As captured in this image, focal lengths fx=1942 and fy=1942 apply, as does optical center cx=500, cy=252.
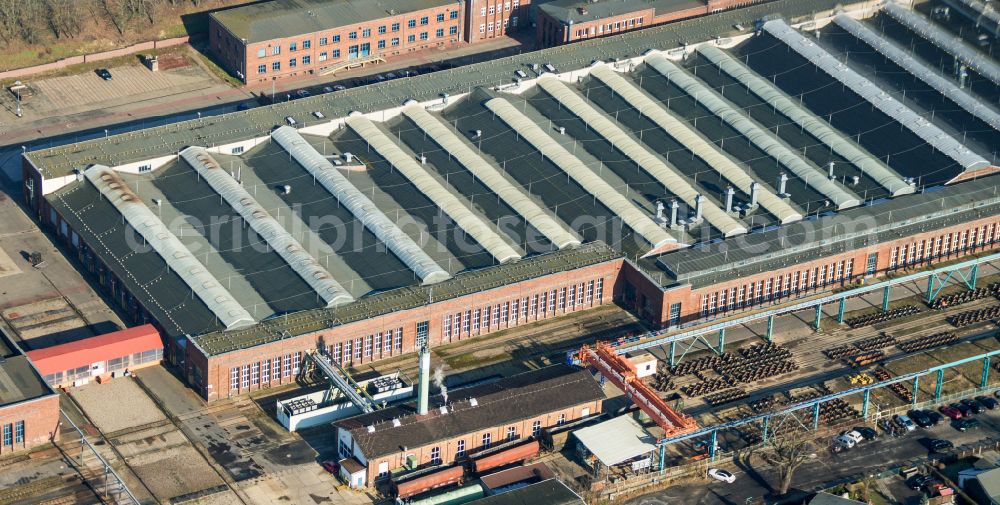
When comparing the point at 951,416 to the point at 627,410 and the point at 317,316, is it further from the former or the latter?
the point at 317,316

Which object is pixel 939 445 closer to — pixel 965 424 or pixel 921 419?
pixel 921 419

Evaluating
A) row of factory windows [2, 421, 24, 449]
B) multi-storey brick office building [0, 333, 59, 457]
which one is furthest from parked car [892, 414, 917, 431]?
row of factory windows [2, 421, 24, 449]

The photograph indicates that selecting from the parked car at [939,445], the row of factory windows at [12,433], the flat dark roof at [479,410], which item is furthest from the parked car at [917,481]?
the row of factory windows at [12,433]

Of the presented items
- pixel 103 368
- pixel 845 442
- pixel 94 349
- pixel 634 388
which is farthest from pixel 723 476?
pixel 94 349

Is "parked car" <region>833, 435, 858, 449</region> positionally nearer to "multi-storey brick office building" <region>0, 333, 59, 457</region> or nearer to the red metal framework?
the red metal framework

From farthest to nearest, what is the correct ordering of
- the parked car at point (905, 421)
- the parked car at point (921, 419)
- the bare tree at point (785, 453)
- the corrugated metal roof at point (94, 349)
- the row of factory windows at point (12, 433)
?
the parked car at point (921, 419), the parked car at point (905, 421), the corrugated metal roof at point (94, 349), the bare tree at point (785, 453), the row of factory windows at point (12, 433)

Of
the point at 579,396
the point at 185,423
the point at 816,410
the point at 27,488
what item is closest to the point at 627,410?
the point at 579,396

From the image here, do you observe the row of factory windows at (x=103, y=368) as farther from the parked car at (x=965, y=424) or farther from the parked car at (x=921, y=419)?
the parked car at (x=965, y=424)
